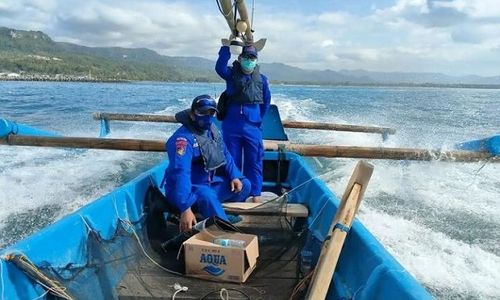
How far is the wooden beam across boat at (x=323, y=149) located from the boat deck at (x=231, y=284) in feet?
7.07

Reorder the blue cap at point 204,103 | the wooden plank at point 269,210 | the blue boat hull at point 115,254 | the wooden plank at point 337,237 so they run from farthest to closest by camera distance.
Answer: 1. the wooden plank at point 269,210
2. the blue cap at point 204,103
3. the wooden plank at point 337,237
4. the blue boat hull at point 115,254

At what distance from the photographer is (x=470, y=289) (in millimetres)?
4746

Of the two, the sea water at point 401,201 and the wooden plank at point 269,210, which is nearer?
the wooden plank at point 269,210

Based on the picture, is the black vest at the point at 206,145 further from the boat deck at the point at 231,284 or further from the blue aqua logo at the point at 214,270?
the blue aqua logo at the point at 214,270

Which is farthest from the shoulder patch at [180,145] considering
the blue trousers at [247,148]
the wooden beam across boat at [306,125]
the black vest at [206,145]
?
the wooden beam across boat at [306,125]

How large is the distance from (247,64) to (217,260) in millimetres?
2733

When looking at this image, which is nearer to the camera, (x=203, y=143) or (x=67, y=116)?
(x=203, y=143)

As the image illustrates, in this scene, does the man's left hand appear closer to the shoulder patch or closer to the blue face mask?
the shoulder patch

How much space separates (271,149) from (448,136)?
12393 millimetres

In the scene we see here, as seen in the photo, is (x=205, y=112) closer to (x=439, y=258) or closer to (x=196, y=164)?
(x=196, y=164)

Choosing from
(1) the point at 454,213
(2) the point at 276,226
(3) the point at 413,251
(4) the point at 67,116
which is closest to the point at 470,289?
(3) the point at 413,251

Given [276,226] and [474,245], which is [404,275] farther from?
[474,245]

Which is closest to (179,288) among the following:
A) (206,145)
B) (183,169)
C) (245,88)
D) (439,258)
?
(183,169)

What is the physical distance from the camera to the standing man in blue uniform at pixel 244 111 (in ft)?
17.1
